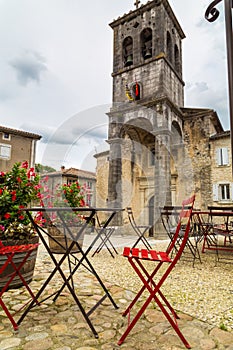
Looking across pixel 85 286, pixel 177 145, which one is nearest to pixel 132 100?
pixel 177 145

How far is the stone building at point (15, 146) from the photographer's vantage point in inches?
582

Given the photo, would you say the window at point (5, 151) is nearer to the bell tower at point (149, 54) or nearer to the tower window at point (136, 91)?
the bell tower at point (149, 54)

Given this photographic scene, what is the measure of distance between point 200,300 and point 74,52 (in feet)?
25.3

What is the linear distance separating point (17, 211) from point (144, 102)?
9447 millimetres

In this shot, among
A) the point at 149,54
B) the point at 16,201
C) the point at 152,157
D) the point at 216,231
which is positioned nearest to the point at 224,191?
the point at 152,157

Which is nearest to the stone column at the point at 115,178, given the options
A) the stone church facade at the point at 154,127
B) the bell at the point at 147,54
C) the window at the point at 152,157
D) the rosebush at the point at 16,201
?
the stone church facade at the point at 154,127

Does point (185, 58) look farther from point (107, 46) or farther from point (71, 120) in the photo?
point (71, 120)

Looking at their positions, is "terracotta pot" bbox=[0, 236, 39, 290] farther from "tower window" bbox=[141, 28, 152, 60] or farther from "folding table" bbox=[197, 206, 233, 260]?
"tower window" bbox=[141, 28, 152, 60]

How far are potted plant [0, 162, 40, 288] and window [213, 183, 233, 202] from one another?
33.3 feet

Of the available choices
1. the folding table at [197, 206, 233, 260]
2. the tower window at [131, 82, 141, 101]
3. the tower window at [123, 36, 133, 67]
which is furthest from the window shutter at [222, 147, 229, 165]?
the tower window at [123, 36, 133, 67]

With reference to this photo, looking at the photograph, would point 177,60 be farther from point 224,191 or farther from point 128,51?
point 224,191

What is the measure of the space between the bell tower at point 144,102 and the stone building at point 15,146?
662 cm

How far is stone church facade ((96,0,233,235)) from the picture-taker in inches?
438

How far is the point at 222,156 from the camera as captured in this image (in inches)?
458
